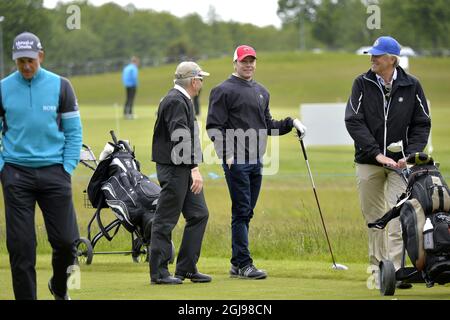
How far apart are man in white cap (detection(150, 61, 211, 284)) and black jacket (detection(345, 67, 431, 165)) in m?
1.49

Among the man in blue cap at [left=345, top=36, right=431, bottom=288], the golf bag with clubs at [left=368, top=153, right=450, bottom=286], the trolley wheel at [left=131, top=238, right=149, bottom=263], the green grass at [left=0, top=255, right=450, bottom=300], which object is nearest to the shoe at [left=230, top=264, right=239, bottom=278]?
the green grass at [left=0, top=255, right=450, bottom=300]

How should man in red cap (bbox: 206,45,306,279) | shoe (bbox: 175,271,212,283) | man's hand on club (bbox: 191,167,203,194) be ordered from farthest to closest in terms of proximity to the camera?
man in red cap (bbox: 206,45,306,279) < shoe (bbox: 175,271,212,283) < man's hand on club (bbox: 191,167,203,194)

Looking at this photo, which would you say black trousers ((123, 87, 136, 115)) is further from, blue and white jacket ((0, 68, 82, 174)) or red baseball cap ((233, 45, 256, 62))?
blue and white jacket ((0, 68, 82, 174))

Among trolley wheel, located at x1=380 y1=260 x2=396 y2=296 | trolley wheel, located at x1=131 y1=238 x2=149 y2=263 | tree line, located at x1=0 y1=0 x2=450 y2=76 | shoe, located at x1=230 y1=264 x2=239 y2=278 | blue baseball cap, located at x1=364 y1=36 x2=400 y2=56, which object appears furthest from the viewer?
tree line, located at x1=0 y1=0 x2=450 y2=76

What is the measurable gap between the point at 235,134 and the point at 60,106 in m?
2.95

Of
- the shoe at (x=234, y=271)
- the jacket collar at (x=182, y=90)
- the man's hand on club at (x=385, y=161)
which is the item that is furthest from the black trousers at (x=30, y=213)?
the man's hand on club at (x=385, y=161)

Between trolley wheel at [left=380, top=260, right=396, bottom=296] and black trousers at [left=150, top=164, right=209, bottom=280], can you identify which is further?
black trousers at [left=150, top=164, right=209, bottom=280]

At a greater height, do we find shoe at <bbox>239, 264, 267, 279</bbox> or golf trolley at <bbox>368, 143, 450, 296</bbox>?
golf trolley at <bbox>368, 143, 450, 296</bbox>

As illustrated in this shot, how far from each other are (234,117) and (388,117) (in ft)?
5.36

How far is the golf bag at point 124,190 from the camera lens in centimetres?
1215

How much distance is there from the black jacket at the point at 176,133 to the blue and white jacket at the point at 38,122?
1.87 meters

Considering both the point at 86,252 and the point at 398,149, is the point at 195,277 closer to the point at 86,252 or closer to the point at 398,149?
the point at 86,252

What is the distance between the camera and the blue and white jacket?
330 inches

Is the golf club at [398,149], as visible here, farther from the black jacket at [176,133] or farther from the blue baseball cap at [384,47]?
the black jacket at [176,133]
